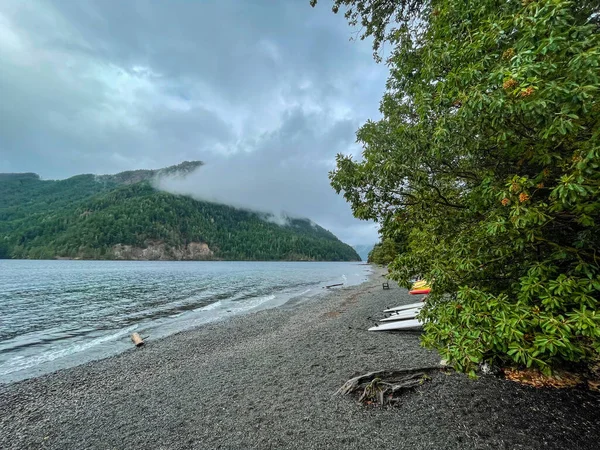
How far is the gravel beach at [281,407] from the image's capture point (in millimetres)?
5109

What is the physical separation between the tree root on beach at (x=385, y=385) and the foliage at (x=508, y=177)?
8.85ft

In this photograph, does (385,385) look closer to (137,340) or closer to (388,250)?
(137,340)

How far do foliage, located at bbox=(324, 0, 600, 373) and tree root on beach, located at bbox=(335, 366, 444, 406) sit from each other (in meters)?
2.70

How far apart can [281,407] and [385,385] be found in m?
2.40

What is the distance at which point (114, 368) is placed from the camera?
11727mm

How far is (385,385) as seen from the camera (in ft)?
22.0

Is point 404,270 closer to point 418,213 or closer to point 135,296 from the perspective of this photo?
point 418,213

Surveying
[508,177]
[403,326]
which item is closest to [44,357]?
[403,326]

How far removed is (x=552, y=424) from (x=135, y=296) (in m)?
36.1

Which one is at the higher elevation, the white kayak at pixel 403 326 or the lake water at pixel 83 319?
the white kayak at pixel 403 326

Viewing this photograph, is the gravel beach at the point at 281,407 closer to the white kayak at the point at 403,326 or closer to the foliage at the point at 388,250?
the white kayak at the point at 403,326

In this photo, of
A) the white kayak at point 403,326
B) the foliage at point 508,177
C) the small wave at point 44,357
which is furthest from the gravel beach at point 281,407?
the small wave at point 44,357

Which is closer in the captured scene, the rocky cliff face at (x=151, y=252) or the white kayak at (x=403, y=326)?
the white kayak at (x=403, y=326)

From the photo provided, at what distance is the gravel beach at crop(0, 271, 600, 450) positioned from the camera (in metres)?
5.11
